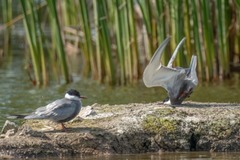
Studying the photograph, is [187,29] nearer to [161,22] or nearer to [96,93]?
[161,22]

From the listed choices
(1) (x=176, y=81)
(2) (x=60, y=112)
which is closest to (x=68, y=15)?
(1) (x=176, y=81)

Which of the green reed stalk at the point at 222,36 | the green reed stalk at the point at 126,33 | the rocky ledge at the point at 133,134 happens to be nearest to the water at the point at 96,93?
the green reed stalk at the point at 222,36

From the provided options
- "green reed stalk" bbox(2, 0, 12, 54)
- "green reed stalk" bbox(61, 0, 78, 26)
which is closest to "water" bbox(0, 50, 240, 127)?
"green reed stalk" bbox(2, 0, 12, 54)

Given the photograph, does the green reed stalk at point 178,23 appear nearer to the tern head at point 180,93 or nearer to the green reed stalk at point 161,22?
the green reed stalk at point 161,22

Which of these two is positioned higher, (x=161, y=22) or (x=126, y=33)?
(x=161, y=22)

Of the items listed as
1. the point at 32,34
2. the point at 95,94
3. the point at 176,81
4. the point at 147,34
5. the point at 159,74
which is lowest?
the point at 95,94

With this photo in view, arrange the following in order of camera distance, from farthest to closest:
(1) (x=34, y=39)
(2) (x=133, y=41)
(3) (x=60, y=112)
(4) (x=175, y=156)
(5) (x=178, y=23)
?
(2) (x=133, y=41)
(1) (x=34, y=39)
(5) (x=178, y=23)
(3) (x=60, y=112)
(4) (x=175, y=156)

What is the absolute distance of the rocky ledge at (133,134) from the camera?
7.96 metres

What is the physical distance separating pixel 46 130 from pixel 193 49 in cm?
531

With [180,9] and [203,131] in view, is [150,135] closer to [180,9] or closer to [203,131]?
[203,131]

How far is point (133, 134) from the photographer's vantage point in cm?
825

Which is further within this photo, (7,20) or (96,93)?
(7,20)

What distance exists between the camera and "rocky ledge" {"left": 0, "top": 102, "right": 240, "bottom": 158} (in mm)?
7957

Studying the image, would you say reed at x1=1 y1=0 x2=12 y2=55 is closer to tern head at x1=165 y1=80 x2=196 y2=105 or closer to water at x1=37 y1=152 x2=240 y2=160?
tern head at x1=165 y1=80 x2=196 y2=105
